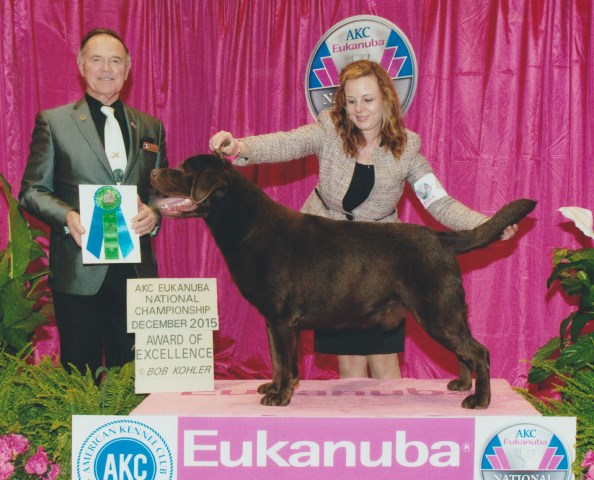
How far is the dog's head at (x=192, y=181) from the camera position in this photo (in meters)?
2.59

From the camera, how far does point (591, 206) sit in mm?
4871

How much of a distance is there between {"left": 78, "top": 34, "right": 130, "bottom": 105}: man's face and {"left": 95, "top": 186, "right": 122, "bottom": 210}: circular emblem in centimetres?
53

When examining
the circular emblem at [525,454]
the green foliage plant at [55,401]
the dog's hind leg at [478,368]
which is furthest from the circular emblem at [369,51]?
the circular emblem at [525,454]

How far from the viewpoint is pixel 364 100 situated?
2.90 meters

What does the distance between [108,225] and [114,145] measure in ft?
1.47

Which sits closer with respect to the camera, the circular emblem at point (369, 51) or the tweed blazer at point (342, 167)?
the tweed blazer at point (342, 167)

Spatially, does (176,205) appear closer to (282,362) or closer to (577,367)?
(282,362)

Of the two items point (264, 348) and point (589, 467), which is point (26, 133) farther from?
point (589, 467)

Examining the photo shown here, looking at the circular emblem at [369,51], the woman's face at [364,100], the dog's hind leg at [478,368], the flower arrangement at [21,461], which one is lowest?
the flower arrangement at [21,461]

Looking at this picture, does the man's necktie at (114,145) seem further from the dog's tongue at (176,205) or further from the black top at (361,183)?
the black top at (361,183)

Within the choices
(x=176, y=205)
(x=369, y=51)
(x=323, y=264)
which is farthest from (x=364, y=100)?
(x=369, y=51)

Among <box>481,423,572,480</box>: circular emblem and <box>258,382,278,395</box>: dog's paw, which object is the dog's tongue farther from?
<box>481,423,572,480</box>: circular emblem

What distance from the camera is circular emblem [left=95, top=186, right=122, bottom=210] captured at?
303 cm

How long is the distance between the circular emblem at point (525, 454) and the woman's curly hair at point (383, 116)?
49.7 inches
